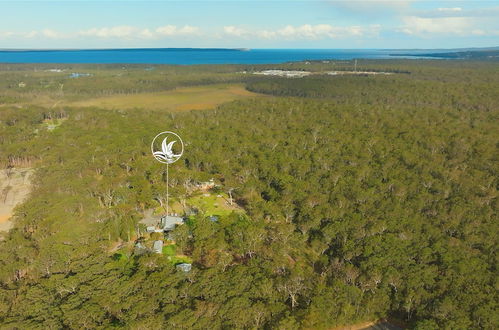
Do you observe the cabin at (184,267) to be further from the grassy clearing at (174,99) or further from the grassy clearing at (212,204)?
the grassy clearing at (174,99)

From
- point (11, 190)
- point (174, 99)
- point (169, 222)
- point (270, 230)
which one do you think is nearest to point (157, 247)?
point (169, 222)

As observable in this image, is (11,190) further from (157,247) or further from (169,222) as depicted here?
(157,247)

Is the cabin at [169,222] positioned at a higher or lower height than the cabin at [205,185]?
lower

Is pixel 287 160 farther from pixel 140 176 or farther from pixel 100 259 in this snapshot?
pixel 100 259

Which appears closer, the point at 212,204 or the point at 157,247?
the point at 157,247

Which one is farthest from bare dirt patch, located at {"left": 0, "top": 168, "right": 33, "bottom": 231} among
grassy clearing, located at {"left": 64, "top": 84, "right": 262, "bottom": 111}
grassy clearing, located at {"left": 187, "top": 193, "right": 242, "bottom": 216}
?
grassy clearing, located at {"left": 64, "top": 84, "right": 262, "bottom": 111}

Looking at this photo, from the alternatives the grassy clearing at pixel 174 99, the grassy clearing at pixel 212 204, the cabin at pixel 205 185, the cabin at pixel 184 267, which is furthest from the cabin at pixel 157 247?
the grassy clearing at pixel 174 99
